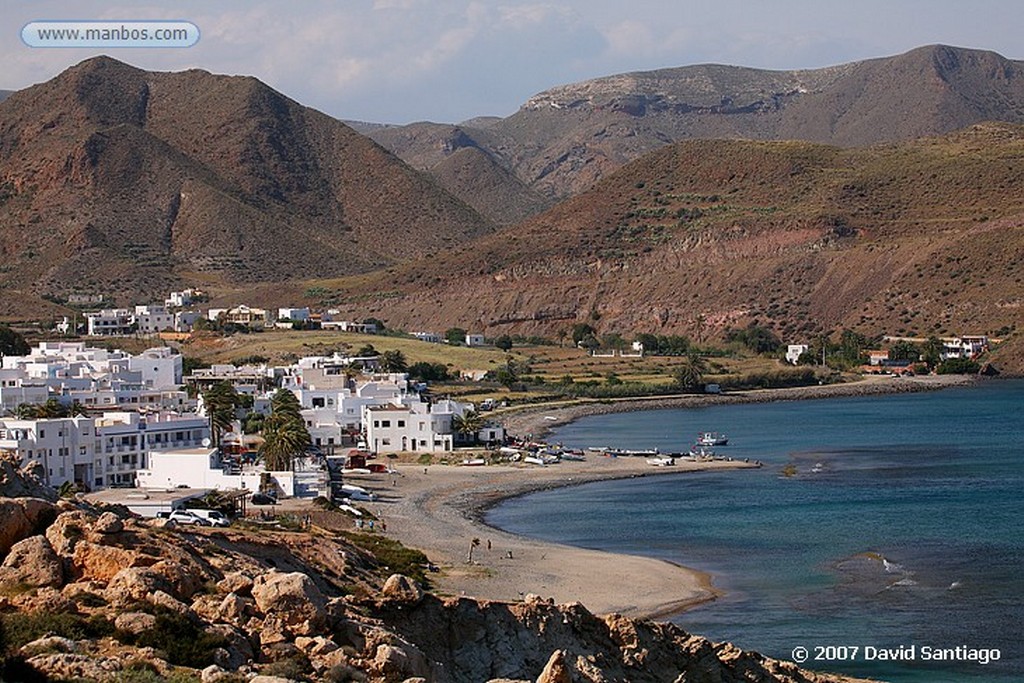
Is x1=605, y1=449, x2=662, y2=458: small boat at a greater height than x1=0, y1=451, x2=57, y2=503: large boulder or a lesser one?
lesser

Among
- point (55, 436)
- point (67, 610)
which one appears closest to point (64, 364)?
point (55, 436)

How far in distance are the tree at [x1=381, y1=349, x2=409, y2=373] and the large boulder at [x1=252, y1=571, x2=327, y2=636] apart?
84454 millimetres

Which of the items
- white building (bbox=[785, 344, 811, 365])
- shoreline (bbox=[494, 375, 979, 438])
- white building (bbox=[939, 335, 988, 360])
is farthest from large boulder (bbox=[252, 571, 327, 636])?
white building (bbox=[939, 335, 988, 360])

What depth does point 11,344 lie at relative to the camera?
96.2m

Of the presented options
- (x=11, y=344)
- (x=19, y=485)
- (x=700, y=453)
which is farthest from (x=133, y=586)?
(x=11, y=344)

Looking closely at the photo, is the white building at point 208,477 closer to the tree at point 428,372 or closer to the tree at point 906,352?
the tree at point 428,372

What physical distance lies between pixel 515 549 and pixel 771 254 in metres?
121

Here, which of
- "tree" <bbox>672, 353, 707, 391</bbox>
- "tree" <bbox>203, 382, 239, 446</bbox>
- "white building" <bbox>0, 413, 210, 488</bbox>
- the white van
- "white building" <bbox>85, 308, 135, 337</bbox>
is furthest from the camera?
"white building" <bbox>85, 308, 135, 337</bbox>

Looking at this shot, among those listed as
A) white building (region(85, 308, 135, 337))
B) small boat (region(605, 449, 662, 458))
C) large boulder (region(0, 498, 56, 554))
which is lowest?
small boat (region(605, 449, 662, 458))

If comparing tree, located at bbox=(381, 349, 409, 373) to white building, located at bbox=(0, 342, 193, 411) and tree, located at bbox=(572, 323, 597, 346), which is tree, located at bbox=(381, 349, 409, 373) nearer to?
white building, located at bbox=(0, 342, 193, 411)

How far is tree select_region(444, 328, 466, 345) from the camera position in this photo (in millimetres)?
141250

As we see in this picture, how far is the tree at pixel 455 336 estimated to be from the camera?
141 m

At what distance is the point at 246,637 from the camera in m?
16.2

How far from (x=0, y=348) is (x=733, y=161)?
352 feet
